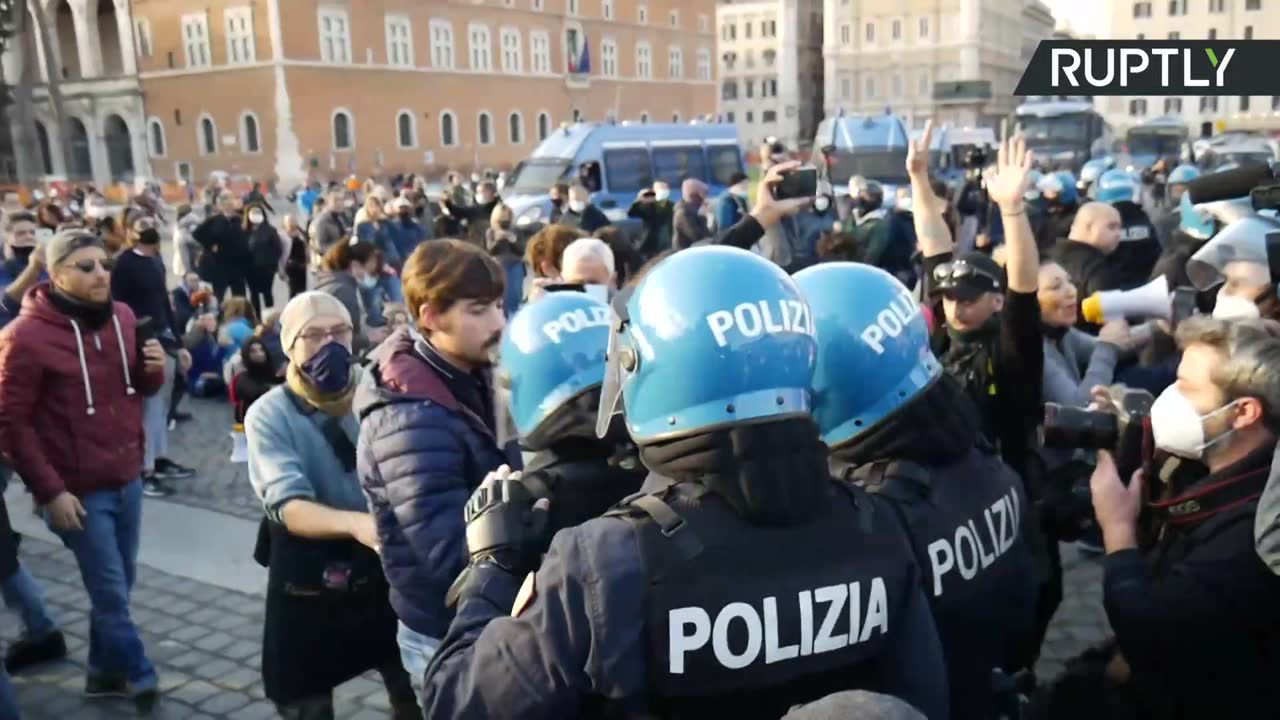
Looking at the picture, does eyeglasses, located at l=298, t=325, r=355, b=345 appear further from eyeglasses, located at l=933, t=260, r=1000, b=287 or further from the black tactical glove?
eyeglasses, located at l=933, t=260, r=1000, b=287

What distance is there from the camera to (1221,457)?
2.40 meters

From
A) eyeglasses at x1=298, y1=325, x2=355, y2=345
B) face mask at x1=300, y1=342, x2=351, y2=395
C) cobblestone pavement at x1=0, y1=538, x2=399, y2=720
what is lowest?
cobblestone pavement at x1=0, y1=538, x2=399, y2=720

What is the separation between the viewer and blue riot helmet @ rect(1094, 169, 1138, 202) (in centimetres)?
703

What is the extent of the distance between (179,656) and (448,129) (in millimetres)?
49406

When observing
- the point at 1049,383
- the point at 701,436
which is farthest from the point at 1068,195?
the point at 701,436

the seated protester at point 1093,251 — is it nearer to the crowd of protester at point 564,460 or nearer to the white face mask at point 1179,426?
the crowd of protester at point 564,460

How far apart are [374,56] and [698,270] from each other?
49.9 meters

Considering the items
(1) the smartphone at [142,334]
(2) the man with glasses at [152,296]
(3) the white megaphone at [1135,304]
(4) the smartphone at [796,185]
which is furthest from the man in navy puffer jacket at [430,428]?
(2) the man with glasses at [152,296]

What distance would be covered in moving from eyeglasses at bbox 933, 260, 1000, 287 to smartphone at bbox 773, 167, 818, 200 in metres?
0.68

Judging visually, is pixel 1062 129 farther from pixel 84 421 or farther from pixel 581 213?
pixel 84 421

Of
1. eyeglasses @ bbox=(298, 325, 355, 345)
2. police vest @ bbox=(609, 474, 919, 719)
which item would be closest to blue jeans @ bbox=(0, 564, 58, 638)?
eyeglasses @ bbox=(298, 325, 355, 345)

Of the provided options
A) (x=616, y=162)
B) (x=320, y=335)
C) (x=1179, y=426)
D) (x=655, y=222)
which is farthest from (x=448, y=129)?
(x=1179, y=426)

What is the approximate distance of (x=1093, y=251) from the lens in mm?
5648

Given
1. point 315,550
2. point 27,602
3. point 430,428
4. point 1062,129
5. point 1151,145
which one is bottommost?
point 27,602
